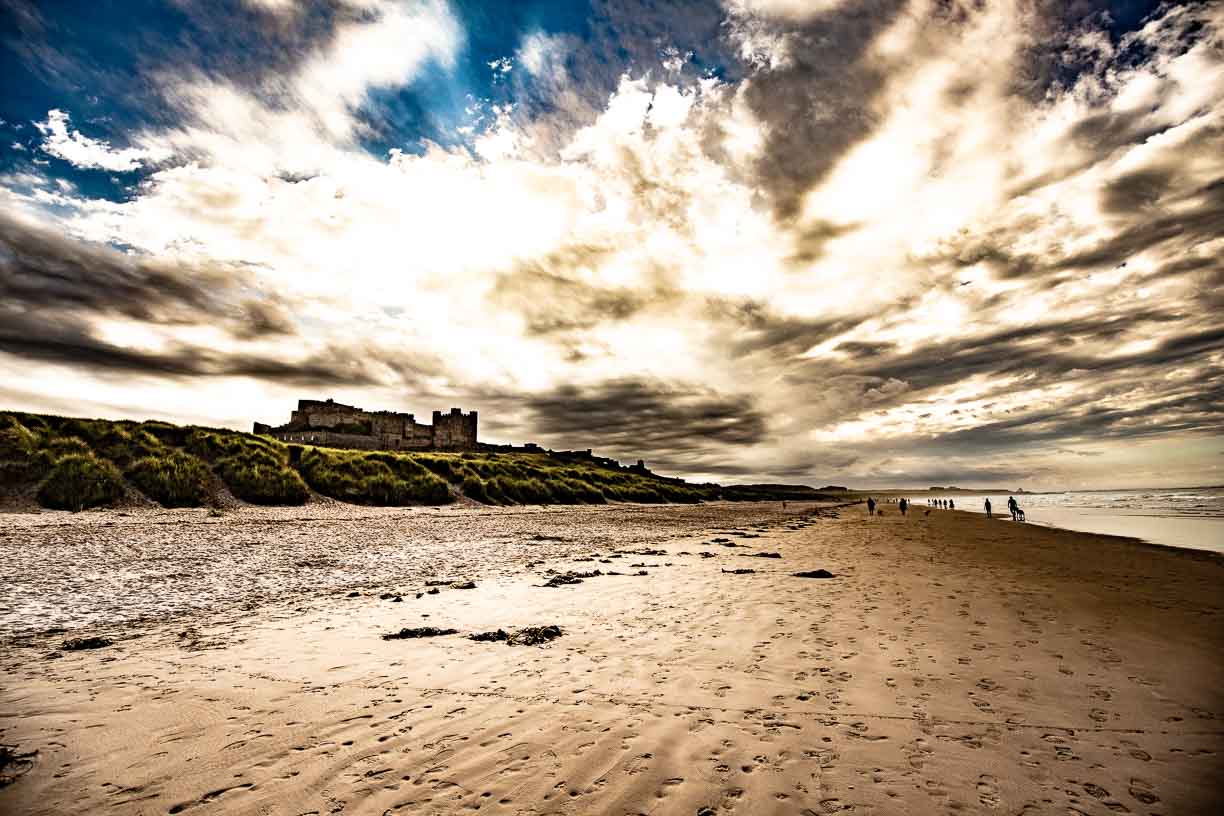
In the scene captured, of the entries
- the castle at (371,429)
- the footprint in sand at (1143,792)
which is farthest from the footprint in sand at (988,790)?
the castle at (371,429)

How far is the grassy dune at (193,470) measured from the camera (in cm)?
2544

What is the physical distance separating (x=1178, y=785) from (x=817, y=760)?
2.56 meters

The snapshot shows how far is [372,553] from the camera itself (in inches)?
647

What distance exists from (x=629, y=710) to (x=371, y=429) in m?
115

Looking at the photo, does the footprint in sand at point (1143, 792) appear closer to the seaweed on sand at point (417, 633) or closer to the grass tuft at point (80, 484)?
the seaweed on sand at point (417, 633)

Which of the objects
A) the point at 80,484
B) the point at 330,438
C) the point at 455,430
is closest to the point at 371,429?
the point at 330,438

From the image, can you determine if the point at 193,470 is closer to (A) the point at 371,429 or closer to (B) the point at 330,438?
(B) the point at 330,438

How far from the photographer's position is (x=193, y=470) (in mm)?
30359

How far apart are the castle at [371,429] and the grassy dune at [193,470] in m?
60.1

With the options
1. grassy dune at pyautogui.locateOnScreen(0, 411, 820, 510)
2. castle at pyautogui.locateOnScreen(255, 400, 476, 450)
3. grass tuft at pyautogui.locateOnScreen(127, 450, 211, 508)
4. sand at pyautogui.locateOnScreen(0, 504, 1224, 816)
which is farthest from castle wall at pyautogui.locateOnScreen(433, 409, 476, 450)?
sand at pyautogui.locateOnScreen(0, 504, 1224, 816)

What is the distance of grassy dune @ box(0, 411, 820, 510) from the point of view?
83.5ft

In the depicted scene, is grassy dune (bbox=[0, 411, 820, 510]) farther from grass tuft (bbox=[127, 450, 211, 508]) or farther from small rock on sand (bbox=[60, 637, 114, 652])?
small rock on sand (bbox=[60, 637, 114, 652])

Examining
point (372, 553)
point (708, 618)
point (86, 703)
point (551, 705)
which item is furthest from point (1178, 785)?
point (372, 553)

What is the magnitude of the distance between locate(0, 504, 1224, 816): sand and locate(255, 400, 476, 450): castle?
97.6m
